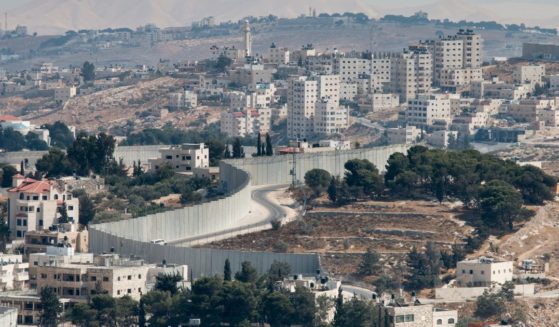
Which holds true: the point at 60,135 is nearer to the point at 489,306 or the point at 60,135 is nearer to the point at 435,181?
the point at 435,181

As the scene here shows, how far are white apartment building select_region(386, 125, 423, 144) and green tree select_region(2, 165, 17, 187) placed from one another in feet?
183

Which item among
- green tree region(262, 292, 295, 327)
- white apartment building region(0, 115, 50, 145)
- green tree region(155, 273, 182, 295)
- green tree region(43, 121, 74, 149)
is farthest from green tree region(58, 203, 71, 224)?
white apartment building region(0, 115, 50, 145)

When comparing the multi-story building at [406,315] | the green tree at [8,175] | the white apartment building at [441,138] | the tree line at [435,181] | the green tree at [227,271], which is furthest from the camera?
the white apartment building at [441,138]

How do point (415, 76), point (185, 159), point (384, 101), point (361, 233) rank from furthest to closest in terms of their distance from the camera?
point (415, 76)
point (384, 101)
point (185, 159)
point (361, 233)

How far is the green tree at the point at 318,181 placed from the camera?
113m

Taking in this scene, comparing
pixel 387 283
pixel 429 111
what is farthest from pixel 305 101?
pixel 387 283

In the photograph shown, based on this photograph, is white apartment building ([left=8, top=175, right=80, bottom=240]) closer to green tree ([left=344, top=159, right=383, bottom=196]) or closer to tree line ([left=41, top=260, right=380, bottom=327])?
green tree ([left=344, top=159, right=383, bottom=196])

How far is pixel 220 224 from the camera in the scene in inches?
4104

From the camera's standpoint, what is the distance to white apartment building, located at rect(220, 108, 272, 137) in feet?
606

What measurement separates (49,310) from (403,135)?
3657 inches

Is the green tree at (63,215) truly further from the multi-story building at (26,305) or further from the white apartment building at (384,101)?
the white apartment building at (384,101)

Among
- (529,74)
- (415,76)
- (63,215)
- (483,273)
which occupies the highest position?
(63,215)

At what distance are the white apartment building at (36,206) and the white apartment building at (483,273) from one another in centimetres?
1643

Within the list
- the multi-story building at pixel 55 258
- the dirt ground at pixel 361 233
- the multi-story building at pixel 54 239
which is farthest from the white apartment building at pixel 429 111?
the multi-story building at pixel 55 258
